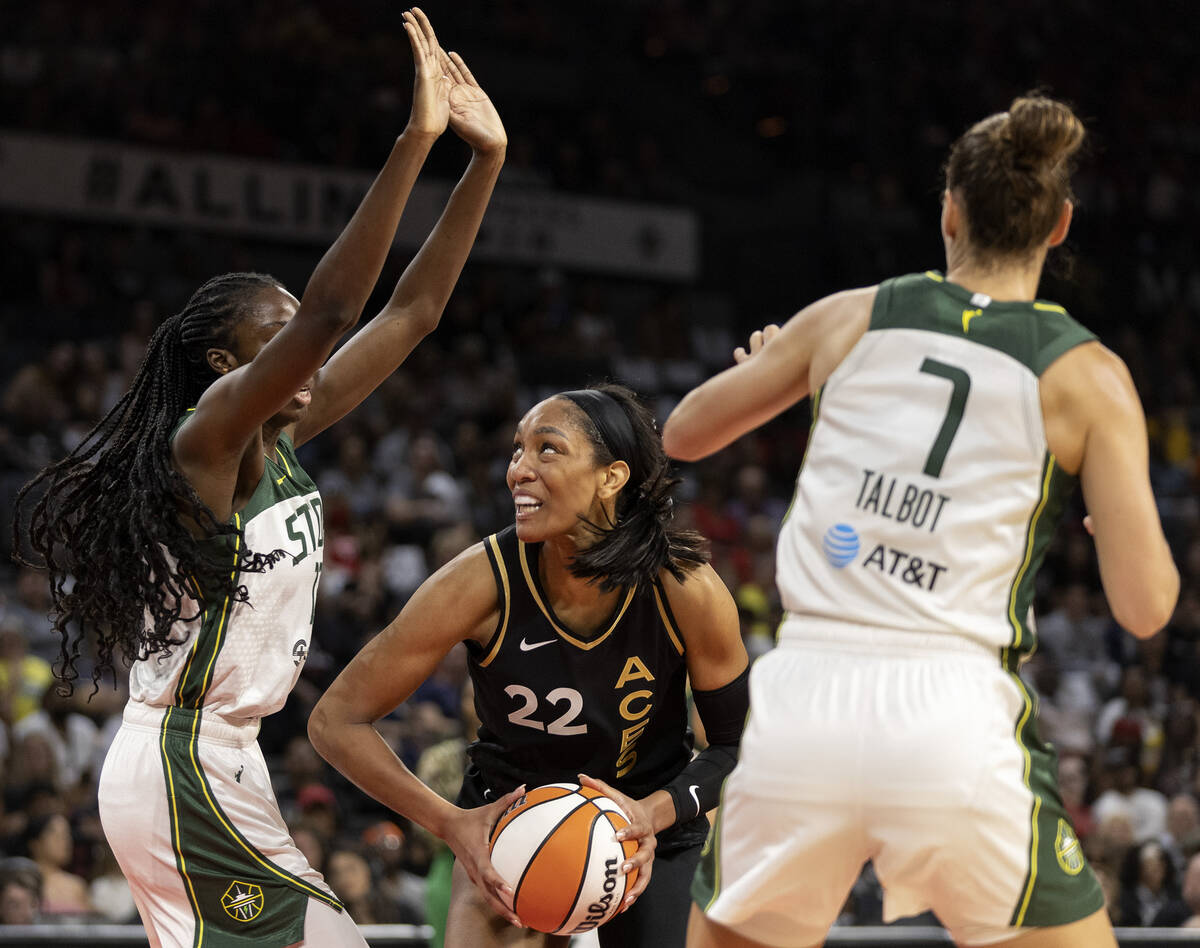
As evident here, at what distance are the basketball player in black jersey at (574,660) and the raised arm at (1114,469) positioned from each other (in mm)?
1092

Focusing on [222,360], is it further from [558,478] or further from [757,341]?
[757,341]

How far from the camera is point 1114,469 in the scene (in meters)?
2.29

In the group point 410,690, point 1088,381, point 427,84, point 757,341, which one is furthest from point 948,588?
point 427,84

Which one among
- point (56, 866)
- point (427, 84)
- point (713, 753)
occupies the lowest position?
point (56, 866)

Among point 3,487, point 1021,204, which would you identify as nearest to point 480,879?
point 1021,204

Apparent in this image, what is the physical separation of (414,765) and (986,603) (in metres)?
5.86

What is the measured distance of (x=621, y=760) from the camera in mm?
3322

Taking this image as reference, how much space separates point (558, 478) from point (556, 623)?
0.31 metres

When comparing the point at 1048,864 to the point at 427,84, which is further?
the point at 427,84

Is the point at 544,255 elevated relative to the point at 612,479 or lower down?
elevated

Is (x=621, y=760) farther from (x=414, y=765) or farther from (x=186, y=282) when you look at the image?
(x=186, y=282)

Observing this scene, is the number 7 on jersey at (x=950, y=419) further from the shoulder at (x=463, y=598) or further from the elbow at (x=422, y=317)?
the elbow at (x=422, y=317)

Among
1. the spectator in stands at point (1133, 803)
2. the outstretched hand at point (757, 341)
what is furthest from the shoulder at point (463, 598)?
the spectator in stands at point (1133, 803)

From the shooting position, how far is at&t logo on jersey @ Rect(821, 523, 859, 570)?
238 centimetres
